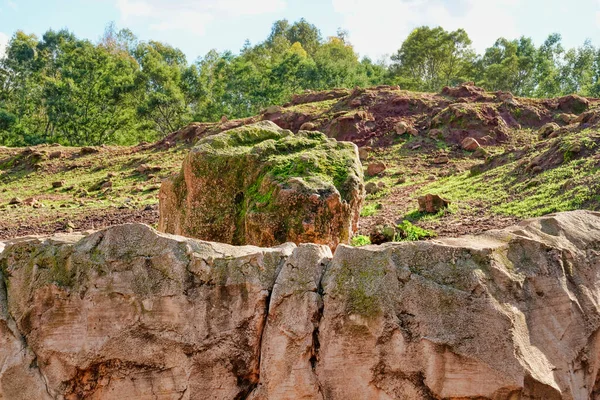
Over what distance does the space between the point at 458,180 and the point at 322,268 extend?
10.8m

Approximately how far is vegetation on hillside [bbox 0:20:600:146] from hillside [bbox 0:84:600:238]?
242 inches

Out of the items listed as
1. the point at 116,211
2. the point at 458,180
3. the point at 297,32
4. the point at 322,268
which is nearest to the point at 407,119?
the point at 458,180

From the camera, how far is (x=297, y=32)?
53.6 meters

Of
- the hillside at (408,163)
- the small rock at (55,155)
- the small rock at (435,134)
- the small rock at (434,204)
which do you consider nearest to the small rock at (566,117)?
the hillside at (408,163)

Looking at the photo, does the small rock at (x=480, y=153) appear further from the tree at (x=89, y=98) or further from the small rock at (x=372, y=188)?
the tree at (x=89, y=98)

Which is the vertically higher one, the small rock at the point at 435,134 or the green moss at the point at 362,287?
the small rock at the point at 435,134

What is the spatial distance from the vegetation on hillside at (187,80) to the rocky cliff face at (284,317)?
2588 cm

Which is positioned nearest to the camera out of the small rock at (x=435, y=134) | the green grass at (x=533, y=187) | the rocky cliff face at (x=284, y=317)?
the rocky cliff face at (x=284, y=317)

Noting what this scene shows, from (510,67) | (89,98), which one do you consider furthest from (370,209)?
(510,67)

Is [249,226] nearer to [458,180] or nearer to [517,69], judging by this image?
[458,180]

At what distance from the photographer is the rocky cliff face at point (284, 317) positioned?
12.8 ft

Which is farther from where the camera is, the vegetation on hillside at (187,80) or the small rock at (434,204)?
the vegetation on hillside at (187,80)

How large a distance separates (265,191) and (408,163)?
38.5ft

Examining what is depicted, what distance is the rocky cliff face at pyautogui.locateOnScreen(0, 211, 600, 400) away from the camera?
391 centimetres
